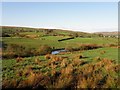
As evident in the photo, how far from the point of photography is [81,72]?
567 inches

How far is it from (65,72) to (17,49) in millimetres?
22479

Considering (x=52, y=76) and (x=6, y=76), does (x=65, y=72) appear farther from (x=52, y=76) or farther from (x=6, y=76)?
(x=6, y=76)

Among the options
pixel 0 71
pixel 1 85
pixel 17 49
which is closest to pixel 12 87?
pixel 1 85

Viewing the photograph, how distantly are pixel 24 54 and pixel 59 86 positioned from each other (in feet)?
71.8

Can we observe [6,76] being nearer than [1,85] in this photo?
No

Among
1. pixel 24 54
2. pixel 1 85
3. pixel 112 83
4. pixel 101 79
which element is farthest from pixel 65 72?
pixel 24 54

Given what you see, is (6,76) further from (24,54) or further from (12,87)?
(24,54)

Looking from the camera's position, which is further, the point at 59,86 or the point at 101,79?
the point at 101,79

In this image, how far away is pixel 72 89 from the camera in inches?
445

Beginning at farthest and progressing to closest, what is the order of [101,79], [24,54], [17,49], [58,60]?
[17,49], [24,54], [58,60], [101,79]

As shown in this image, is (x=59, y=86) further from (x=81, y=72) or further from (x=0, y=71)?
(x=0, y=71)

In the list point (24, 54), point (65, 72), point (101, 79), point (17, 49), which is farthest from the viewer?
point (17, 49)

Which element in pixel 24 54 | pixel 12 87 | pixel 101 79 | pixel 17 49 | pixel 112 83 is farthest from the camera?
pixel 17 49

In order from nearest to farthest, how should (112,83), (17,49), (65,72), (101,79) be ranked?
1. (112,83)
2. (101,79)
3. (65,72)
4. (17,49)
